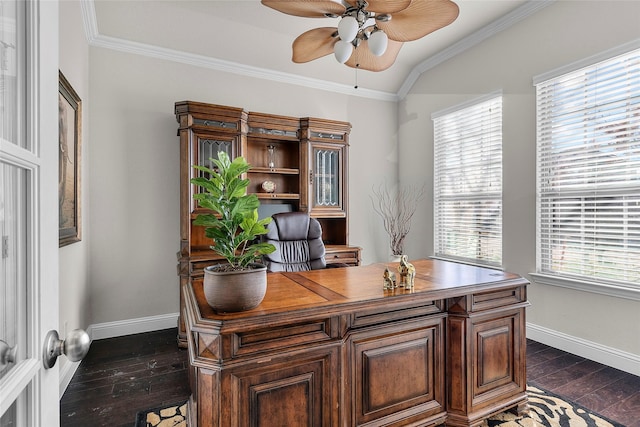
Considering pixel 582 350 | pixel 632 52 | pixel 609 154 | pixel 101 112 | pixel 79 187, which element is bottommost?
pixel 582 350

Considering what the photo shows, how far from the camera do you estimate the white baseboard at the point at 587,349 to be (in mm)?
2535

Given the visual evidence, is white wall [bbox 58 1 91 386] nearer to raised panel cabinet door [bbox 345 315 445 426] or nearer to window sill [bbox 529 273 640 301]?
raised panel cabinet door [bbox 345 315 445 426]

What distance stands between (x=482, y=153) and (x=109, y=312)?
167 inches

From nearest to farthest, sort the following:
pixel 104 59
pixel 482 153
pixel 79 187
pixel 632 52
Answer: pixel 632 52 < pixel 79 187 < pixel 104 59 < pixel 482 153

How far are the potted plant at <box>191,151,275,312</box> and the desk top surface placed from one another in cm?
8

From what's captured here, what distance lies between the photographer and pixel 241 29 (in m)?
3.47

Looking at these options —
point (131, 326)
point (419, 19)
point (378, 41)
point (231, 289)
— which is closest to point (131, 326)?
point (131, 326)

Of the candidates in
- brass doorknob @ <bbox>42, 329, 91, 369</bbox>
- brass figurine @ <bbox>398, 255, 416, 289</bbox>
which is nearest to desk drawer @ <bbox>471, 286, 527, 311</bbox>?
brass figurine @ <bbox>398, 255, 416, 289</bbox>

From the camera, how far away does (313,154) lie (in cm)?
Answer: 389

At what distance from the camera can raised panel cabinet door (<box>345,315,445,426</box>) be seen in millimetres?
1607

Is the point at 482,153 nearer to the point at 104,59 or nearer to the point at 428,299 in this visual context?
the point at 428,299

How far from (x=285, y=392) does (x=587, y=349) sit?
9.07 feet

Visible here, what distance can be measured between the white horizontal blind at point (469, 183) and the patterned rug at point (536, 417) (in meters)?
1.63

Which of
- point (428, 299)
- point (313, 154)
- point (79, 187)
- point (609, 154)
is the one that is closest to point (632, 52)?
point (609, 154)
